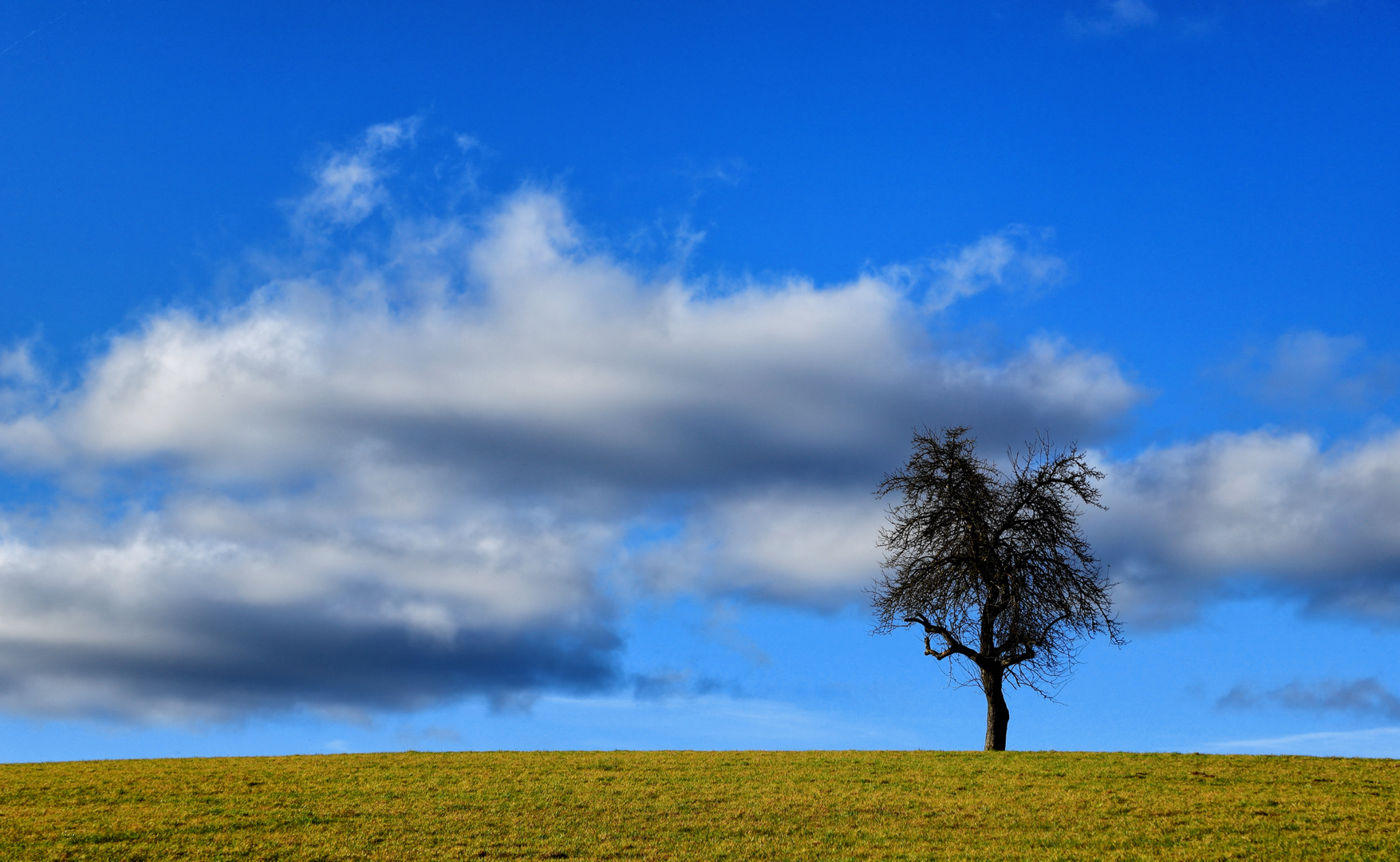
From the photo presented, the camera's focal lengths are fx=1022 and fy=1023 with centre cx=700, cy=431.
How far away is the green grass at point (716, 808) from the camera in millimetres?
19875

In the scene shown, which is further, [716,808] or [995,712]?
[995,712]

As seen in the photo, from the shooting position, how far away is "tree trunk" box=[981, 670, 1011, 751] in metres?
34.6

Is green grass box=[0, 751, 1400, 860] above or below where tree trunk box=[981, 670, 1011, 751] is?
below

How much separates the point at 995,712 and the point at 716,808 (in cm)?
1529

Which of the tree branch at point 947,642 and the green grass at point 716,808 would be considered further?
the tree branch at point 947,642

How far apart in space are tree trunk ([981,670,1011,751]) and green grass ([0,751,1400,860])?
12.7 feet

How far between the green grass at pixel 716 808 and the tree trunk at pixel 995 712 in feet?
12.7

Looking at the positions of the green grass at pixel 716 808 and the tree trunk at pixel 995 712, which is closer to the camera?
the green grass at pixel 716 808

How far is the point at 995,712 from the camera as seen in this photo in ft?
115

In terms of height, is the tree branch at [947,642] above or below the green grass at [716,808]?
above

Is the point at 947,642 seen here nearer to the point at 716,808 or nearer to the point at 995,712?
the point at 995,712

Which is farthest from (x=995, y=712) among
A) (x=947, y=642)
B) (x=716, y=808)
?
(x=716, y=808)

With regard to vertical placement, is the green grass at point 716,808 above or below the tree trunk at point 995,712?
below

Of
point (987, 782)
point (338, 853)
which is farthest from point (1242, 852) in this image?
point (338, 853)
